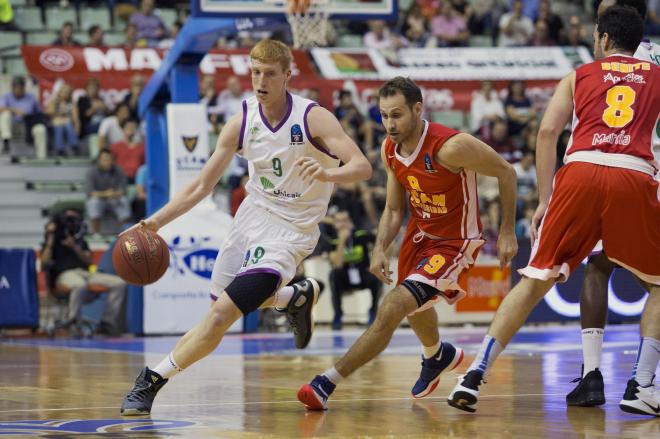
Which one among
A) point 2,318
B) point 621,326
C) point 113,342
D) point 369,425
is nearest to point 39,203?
point 2,318

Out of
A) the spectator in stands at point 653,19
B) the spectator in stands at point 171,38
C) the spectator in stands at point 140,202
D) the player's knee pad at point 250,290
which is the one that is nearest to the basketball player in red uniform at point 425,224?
the player's knee pad at point 250,290

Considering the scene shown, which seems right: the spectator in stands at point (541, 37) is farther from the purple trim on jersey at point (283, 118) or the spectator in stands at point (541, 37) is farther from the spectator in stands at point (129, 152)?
the purple trim on jersey at point (283, 118)

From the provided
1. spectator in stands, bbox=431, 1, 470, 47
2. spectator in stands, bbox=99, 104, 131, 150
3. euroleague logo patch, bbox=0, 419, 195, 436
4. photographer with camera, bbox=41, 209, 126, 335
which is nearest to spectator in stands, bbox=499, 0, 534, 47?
spectator in stands, bbox=431, 1, 470, 47

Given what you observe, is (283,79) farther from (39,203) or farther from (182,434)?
(39,203)

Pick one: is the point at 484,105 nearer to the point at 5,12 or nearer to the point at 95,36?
the point at 95,36

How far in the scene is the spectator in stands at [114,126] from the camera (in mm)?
19953

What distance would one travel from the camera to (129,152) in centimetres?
2014

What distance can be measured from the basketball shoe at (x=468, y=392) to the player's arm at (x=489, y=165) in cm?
82

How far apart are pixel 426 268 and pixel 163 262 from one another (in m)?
1.57

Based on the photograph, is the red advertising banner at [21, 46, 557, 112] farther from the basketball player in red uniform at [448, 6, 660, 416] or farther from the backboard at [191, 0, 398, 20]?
the basketball player in red uniform at [448, 6, 660, 416]

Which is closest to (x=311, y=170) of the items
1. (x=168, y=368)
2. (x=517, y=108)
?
(x=168, y=368)

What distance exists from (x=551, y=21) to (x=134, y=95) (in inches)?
377

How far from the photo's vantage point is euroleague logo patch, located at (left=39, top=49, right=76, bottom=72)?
68.2ft

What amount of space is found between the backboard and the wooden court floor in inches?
157
